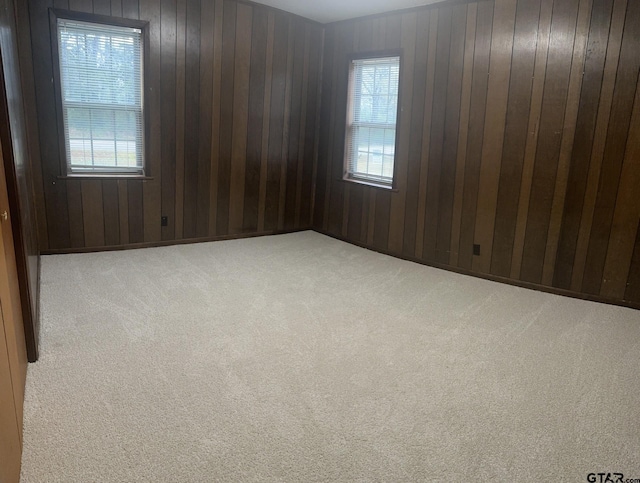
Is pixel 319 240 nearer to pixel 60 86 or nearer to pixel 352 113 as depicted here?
pixel 352 113

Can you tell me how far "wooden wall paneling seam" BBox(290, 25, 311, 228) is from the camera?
5348 mm

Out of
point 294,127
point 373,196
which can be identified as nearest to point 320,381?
point 373,196

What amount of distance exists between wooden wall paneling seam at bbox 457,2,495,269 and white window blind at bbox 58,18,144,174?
9.63 feet

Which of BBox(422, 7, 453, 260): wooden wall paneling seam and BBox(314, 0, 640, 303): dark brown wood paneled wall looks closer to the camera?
BBox(314, 0, 640, 303): dark brown wood paneled wall

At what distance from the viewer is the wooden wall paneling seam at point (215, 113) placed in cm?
470

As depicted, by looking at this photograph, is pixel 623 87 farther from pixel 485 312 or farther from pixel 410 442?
pixel 410 442

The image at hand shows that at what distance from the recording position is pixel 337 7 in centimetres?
473

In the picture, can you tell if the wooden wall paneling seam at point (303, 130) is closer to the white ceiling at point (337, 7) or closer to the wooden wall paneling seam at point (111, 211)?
the white ceiling at point (337, 7)

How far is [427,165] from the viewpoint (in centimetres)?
457

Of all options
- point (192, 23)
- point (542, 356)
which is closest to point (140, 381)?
point (542, 356)

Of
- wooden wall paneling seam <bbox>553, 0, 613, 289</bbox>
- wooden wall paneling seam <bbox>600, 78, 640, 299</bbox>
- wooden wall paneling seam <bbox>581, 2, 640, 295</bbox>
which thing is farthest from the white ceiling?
wooden wall paneling seam <bbox>600, 78, 640, 299</bbox>

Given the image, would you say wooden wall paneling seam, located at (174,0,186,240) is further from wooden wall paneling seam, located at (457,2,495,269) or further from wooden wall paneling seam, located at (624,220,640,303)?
wooden wall paneling seam, located at (624,220,640,303)

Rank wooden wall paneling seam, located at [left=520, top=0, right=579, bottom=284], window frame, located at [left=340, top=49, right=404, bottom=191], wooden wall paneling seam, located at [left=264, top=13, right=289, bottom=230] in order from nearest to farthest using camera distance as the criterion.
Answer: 1. wooden wall paneling seam, located at [left=520, top=0, right=579, bottom=284]
2. window frame, located at [left=340, top=49, right=404, bottom=191]
3. wooden wall paneling seam, located at [left=264, top=13, right=289, bottom=230]

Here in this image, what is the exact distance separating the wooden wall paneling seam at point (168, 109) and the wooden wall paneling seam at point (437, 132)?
94.1 inches
